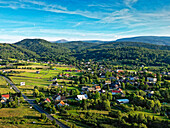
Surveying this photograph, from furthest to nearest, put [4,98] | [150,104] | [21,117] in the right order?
[4,98], [150,104], [21,117]

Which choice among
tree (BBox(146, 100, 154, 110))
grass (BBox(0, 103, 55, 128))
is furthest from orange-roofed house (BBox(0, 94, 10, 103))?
tree (BBox(146, 100, 154, 110))

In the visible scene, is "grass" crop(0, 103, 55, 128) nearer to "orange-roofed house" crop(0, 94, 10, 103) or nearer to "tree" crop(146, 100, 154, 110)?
"orange-roofed house" crop(0, 94, 10, 103)

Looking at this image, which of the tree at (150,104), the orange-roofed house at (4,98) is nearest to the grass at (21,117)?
the orange-roofed house at (4,98)

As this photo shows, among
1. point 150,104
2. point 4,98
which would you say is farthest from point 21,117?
point 150,104

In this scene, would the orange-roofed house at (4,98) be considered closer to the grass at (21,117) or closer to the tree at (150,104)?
the grass at (21,117)

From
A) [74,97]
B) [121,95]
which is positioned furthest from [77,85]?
[121,95]

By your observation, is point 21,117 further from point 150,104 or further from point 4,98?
point 150,104

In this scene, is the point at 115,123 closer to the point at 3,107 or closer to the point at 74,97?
the point at 74,97

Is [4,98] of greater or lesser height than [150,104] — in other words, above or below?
above
